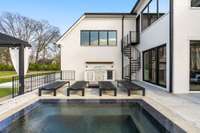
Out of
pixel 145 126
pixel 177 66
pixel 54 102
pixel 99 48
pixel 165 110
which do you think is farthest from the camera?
pixel 99 48

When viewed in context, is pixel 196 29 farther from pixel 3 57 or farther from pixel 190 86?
pixel 3 57

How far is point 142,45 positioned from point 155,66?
11.7 ft

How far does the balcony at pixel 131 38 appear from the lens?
1758cm

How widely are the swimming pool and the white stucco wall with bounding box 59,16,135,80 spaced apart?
388 inches

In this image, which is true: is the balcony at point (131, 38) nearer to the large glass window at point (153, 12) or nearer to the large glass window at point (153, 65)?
the large glass window at point (153, 12)

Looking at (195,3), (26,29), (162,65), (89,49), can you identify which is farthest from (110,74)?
(26,29)

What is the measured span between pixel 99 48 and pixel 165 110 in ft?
40.5

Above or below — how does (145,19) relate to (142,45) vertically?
above

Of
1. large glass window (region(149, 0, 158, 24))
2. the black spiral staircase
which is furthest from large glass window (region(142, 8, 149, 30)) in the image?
the black spiral staircase

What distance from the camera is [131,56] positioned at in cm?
1802

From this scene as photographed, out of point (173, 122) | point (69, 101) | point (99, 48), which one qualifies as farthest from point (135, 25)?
point (173, 122)

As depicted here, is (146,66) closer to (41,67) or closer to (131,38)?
(131,38)

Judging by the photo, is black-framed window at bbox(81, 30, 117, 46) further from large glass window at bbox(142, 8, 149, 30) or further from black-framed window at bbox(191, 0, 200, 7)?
black-framed window at bbox(191, 0, 200, 7)

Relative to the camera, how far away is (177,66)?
33.6ft
